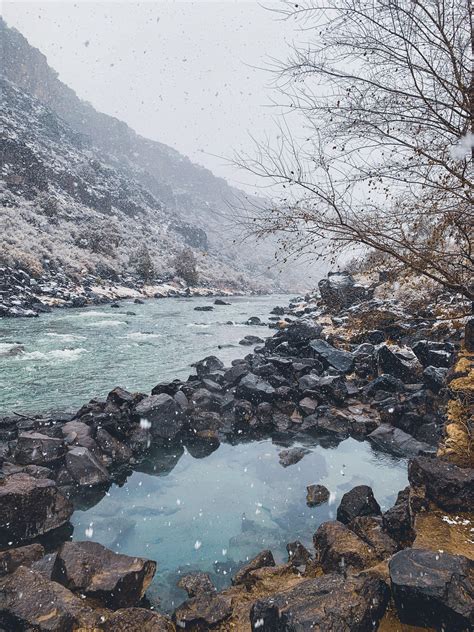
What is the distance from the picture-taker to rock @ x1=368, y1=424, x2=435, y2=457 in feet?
18.8

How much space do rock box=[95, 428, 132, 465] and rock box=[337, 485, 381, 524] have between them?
3.17 meters

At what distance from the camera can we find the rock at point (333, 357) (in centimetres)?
893

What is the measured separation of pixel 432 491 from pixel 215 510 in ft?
8.10

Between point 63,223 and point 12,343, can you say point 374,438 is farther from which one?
point 63,223

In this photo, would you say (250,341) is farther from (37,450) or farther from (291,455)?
(37,450)

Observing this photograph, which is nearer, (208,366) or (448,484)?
(448,484)

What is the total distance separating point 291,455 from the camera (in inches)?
224

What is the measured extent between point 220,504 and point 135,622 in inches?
88.7

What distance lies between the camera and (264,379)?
8062 millimetres

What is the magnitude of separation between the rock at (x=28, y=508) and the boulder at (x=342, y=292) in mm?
16203

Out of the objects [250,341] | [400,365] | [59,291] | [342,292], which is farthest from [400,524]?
[59,291]

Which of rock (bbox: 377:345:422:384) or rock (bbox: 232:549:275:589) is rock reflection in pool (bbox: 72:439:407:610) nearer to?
rock (bbox: 232:549:275:589)

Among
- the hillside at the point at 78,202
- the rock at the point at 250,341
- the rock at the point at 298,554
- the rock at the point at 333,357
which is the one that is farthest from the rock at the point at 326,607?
the rock at the point at 250,341

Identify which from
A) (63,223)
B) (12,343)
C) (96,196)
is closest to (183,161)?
(96,196)
